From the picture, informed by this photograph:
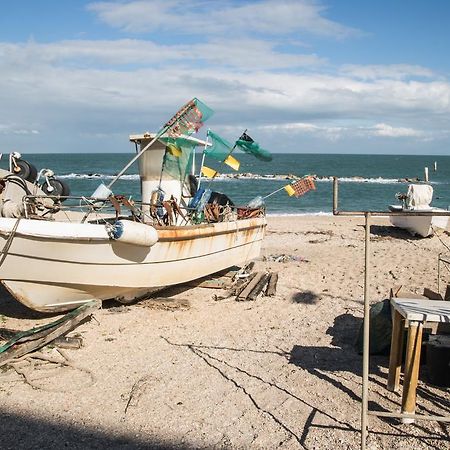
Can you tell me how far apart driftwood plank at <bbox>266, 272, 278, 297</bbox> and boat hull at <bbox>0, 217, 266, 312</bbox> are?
5.20 ft

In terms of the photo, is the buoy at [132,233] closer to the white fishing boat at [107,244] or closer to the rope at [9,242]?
the white fishing boat at [107,244]

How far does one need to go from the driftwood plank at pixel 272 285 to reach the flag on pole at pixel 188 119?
346 cm

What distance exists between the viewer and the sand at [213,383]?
5156 mm

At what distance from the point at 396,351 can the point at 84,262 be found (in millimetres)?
4752

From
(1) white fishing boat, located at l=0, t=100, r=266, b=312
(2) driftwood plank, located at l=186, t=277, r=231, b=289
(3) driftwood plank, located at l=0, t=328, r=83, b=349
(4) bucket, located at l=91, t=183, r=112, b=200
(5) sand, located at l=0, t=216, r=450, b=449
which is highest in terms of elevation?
(4) bucket, located at l=91, t=183, r=112, b=200

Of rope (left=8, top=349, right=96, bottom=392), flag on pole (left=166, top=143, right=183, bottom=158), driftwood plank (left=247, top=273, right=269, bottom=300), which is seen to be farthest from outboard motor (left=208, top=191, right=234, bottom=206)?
rope (left=8, top=349, right=96, bottom=392)

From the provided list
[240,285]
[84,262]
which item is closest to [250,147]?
[240,285]

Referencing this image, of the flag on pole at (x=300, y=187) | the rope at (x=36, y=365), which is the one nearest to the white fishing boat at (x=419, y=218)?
the flag on pole at (x=300, y=187)

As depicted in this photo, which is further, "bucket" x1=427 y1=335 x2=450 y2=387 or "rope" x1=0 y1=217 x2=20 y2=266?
"rope" x1=0 y1=217 x2=20 y2=266

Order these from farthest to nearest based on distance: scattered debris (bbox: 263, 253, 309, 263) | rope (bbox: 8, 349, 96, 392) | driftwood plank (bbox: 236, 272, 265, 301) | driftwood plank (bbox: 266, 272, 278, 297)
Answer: scattered debris (bbox: 263, 253, 309, 263)
driftwood plank (bbox: 266, 272, 278, 297)
driftwood plank (bbox: 236, 272, 265, 301)
rope (bbox: 8, 349, 96, 392)

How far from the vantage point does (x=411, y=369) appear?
525 centimetres

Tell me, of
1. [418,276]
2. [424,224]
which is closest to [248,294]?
[418,276]

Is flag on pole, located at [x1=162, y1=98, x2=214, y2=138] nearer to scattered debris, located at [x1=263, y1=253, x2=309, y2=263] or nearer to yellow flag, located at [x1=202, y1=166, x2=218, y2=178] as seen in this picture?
yellow flag, located at [x1=202, y1=166, x2=218, y2=178]

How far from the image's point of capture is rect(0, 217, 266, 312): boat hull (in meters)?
7.69
